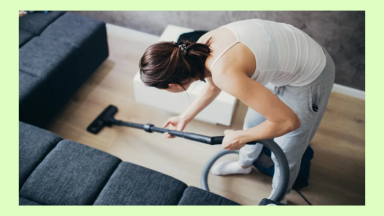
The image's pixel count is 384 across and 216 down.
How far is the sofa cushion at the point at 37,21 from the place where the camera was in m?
2.23

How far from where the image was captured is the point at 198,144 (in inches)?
81.4

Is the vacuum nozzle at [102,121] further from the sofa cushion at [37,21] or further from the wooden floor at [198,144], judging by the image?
the sofa cushion at [37,21]

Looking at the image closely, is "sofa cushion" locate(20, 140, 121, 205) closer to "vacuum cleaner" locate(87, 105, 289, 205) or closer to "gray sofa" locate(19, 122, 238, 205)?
"gray sofa" locate(19, 122, 238, 205)

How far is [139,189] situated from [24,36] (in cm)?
143

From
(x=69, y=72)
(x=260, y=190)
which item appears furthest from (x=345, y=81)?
(x=69, y=72)

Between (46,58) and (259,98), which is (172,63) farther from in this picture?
(46,58)

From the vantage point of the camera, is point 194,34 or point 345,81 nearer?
point 194,34

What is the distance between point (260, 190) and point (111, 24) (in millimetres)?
1877

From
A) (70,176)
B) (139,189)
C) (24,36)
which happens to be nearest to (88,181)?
(70,176)

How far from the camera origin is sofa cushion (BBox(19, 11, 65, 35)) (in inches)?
88.0

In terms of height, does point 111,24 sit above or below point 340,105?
above

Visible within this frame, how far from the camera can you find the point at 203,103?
152 cm

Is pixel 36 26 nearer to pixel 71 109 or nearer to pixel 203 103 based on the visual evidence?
pixel 71 109

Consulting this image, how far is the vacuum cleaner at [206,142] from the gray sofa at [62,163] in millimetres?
224
